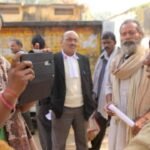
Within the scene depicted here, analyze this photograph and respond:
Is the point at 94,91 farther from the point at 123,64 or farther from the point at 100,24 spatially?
the point at 100,24

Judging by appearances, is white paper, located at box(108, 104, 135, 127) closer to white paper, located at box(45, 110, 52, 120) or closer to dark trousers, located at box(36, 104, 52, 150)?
white paper, located at box(45, 110, 52, 120)

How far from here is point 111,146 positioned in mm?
4316

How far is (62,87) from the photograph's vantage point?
17.1ft

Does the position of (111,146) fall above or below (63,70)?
below

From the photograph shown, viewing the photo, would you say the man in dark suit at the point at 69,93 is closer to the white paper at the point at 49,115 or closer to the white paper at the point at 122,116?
the white paper at the point at 49,115

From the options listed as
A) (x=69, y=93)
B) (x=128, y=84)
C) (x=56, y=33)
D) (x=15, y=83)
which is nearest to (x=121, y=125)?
(x=128, y=84)

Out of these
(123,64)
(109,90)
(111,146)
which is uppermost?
(123,64)

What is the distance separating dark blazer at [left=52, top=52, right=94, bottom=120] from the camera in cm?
521

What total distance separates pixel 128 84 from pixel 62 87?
1.37 metres

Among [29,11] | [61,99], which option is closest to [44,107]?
[61,99]

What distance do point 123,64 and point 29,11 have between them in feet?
42.2

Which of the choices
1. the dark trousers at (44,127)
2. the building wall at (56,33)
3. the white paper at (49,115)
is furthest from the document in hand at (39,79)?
the building wall at (56,33)

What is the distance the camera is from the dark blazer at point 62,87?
17.1 ft

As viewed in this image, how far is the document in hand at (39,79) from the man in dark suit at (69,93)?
2.76m
